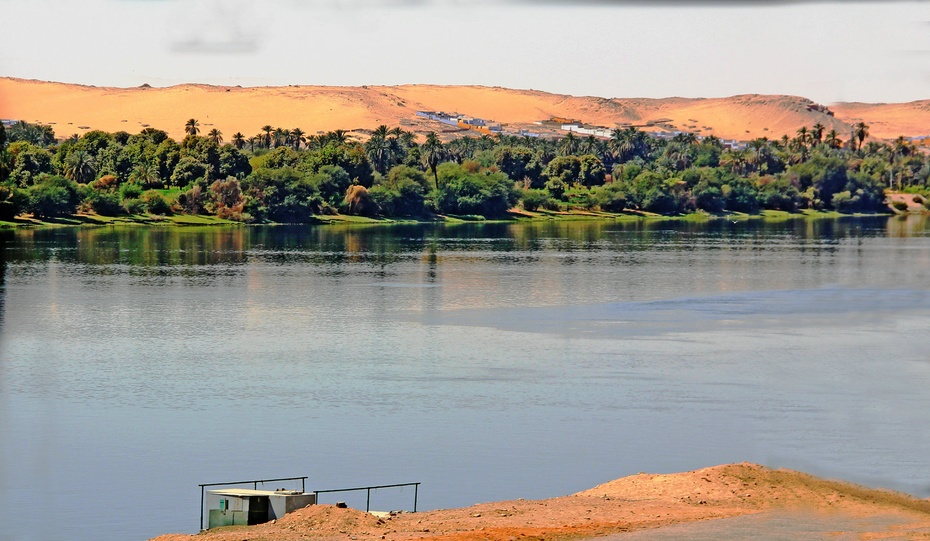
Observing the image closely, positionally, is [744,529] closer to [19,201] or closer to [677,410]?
[677,410]

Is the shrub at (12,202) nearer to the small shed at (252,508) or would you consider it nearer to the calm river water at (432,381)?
the calm river water at (432,381)

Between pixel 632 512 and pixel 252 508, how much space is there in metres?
9.36

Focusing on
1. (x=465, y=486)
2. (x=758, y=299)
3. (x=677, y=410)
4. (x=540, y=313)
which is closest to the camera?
(x=465, y=486)

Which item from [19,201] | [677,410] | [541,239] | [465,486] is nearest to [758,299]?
[677,410]

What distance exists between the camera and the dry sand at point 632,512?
95.1 ft

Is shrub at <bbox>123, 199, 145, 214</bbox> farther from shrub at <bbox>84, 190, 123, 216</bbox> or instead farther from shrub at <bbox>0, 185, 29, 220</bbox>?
shrub at <bbox>0, 185, 29, 220</bbox>

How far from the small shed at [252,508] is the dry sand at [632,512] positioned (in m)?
0.62

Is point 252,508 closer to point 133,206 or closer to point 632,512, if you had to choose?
point 632,512

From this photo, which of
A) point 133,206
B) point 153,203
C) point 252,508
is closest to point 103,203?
point 133,206

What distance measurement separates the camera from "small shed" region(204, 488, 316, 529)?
102 feet

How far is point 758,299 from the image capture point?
92.8 meters

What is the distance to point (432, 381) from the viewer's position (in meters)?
56.1

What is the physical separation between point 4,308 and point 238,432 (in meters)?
45.6

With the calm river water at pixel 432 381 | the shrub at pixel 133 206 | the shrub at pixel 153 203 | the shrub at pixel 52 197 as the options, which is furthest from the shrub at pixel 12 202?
the calm river water at pixel 432 381
